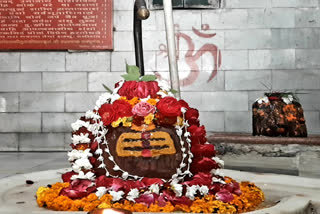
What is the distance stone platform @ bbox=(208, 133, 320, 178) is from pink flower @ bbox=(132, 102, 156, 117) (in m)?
1.65

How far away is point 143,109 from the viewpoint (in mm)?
2281

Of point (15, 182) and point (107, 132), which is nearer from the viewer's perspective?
point (107, 132)

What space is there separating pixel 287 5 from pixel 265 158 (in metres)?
3.48

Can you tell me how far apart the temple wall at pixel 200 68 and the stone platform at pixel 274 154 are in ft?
8.20

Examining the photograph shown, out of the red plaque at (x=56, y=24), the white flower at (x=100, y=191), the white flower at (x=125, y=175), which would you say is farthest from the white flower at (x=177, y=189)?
the red plaque at (x=56, y=24)

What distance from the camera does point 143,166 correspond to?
2.25 m

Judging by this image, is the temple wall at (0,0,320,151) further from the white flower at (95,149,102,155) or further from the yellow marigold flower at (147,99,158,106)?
the white flower at (95,149,102,155)

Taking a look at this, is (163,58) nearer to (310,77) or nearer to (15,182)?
(310,77)

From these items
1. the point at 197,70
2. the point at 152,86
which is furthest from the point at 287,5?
the point at 152,86

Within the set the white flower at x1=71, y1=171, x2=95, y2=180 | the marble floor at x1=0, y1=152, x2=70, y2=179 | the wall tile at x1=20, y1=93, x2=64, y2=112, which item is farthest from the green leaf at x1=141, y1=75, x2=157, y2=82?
the wall tile at x1=20, y1=93, x2=64, y2=112

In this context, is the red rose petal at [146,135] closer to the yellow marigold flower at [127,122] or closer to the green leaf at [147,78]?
the yellow marigold flower at [127,122]

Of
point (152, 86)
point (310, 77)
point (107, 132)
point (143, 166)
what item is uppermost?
point (310, 77)

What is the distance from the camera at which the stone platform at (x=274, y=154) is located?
354 centimetres

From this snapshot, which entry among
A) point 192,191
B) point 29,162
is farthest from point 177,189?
point 29,162
